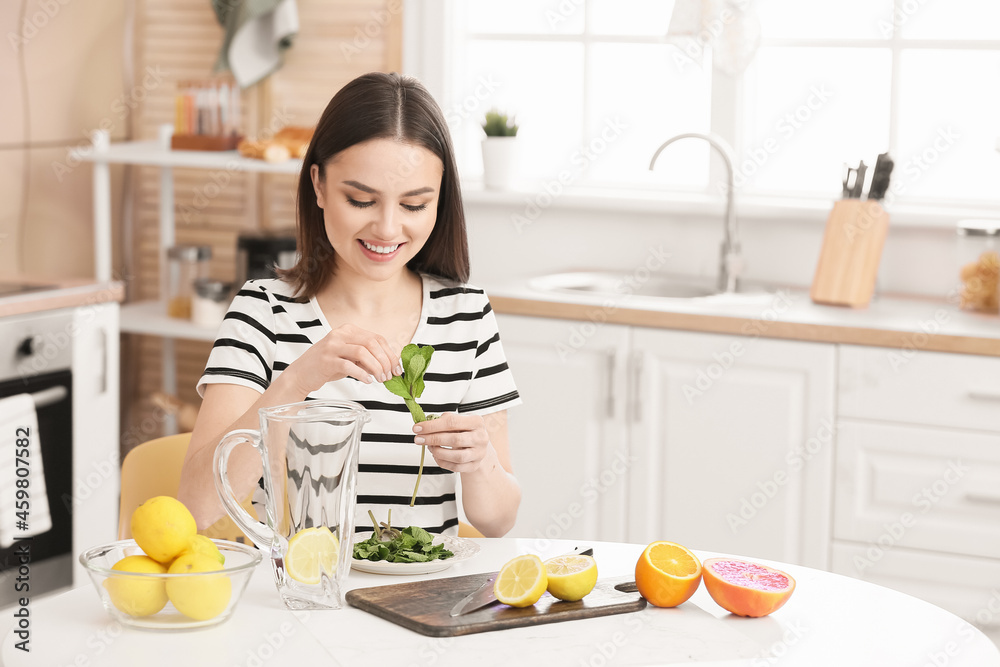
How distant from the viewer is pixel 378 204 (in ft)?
4.82

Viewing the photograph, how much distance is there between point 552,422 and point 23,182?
166 centimetres

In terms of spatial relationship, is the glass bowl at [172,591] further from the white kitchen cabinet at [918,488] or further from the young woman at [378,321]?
the white kitchen cabinet at [918,488]

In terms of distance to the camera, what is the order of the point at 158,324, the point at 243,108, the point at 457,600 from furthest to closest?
the point at 243,108 → the point at 158,324 → the point at 457,600

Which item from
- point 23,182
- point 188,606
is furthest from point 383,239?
point 23,182

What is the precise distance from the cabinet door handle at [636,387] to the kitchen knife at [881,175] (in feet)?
2.09

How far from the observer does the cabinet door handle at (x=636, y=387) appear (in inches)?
96.7

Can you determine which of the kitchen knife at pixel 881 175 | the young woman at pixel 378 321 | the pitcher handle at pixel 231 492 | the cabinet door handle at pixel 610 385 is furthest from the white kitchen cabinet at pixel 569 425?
the pitcher handle at pixel 231 492

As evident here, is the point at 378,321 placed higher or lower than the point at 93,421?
higher

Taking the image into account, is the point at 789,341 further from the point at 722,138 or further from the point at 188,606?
the point at 188,606

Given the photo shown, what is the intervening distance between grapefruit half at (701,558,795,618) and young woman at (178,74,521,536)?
0.31m

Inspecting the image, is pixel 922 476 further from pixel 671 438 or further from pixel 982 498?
pixel 671 438

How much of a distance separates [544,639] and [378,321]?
0.71 m

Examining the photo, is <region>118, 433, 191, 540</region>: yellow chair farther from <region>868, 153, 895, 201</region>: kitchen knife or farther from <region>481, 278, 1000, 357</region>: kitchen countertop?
<region>868, 153, 895, 201</region>: kitchen knife

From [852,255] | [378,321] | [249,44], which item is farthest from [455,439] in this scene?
[249,44]
